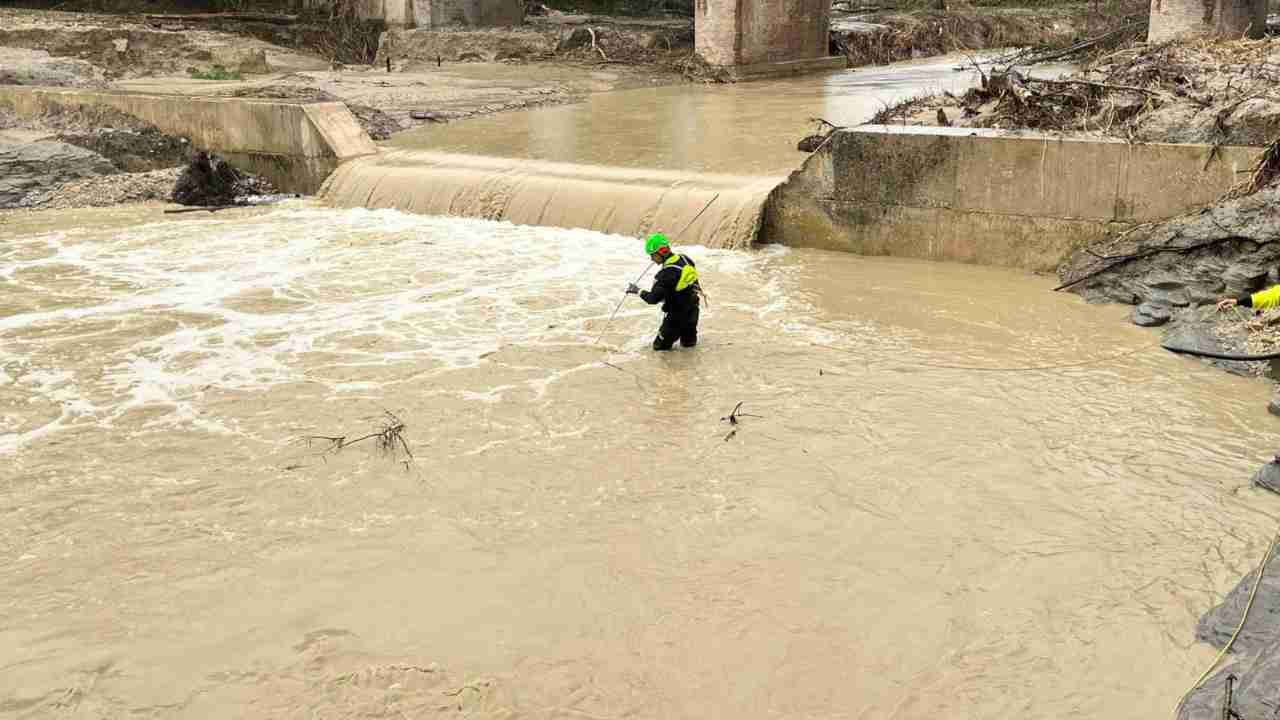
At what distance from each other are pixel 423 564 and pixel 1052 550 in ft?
9.06

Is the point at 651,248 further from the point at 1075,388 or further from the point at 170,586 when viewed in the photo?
the point at 170,586

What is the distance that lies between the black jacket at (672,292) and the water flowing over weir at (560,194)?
9.85 ft

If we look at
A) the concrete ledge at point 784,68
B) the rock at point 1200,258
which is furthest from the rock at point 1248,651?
the concrete ledge at point 784,68

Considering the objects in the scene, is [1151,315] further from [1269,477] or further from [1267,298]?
[1269,477]

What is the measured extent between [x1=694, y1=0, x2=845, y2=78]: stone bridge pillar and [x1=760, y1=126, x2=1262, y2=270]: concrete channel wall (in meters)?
11.1

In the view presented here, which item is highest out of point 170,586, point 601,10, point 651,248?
point 601,10

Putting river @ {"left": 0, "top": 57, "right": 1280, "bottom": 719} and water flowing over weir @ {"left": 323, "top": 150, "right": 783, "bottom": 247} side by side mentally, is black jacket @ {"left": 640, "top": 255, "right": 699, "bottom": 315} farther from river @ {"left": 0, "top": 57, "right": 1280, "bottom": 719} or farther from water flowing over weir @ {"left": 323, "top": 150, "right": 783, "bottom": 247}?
water flowing over weir @ {"left": 323, "top": 150, "right": 783, "bottom": 247}

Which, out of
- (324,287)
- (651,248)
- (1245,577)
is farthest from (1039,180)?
(324,287)

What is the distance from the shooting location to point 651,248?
750cm

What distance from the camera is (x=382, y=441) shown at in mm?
6398

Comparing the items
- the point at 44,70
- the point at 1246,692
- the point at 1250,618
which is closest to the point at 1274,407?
the point at 1250,618

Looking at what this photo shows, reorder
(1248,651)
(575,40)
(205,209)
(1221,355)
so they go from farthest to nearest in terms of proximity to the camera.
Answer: (575,40)
(205,209)
(1221,355)
(1248,651)

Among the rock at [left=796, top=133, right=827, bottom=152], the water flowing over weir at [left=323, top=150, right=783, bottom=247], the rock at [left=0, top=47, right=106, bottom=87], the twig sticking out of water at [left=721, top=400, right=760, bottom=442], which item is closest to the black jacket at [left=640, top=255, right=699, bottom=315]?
the twig sticking out of water at [left=721, top=400, right=760, bottom=442]

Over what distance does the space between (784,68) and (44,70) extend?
40.5 ft
